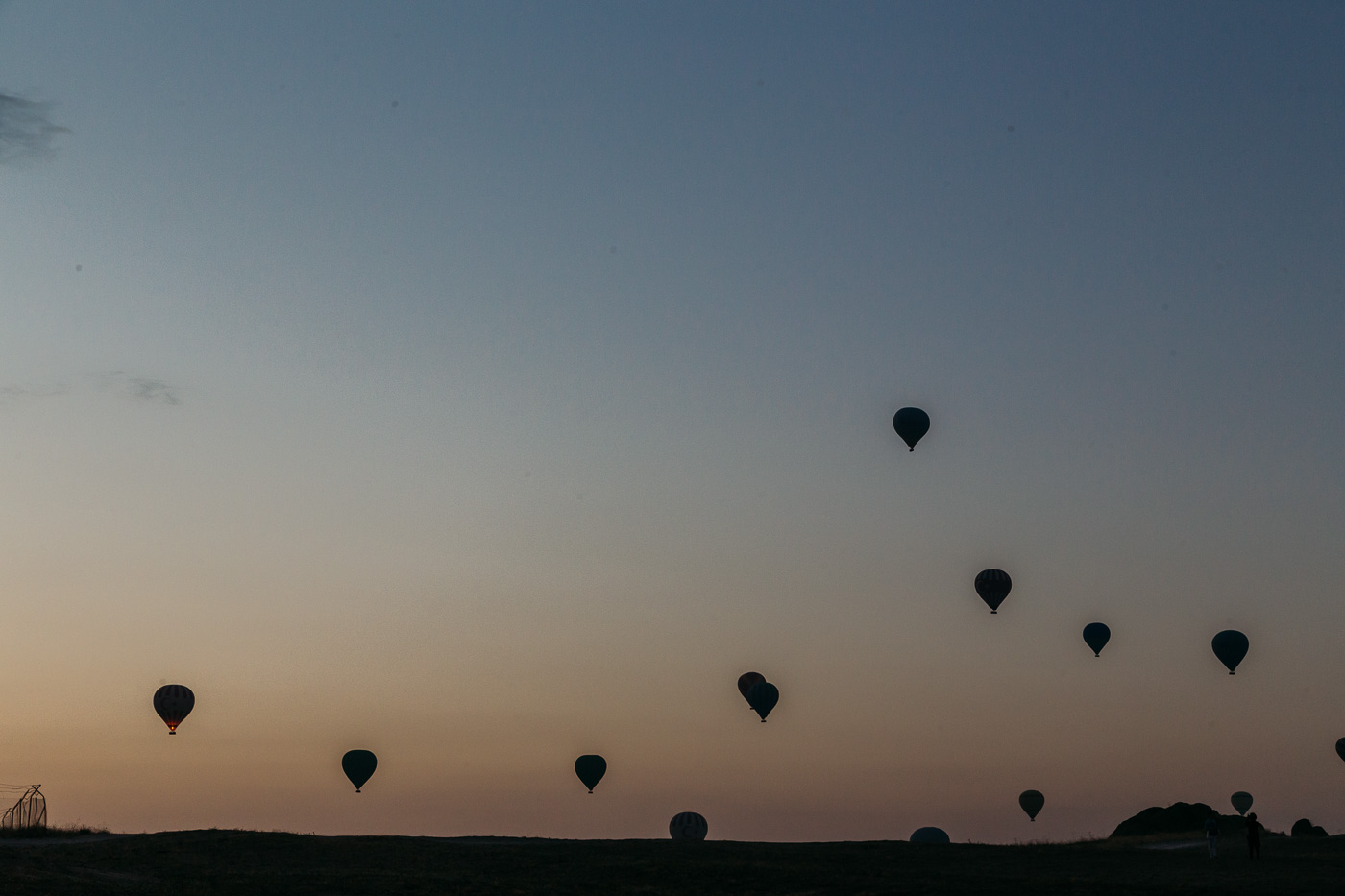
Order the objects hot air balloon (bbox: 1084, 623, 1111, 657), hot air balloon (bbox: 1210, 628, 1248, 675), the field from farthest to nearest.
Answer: hot air balloon (bbox: 1084, 623, 1111, 657) → hot air balloon (bbox: 1210, 628, 1248, 675) → the field

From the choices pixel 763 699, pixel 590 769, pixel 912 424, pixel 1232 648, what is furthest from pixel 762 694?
pixel 1232 648

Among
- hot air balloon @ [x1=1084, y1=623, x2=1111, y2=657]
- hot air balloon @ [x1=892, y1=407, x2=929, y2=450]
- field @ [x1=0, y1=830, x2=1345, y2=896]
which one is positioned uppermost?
hot air balloon @ [x1=892, y1=407, x2=929, y2=450]

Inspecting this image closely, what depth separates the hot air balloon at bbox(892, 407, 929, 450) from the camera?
224 feet

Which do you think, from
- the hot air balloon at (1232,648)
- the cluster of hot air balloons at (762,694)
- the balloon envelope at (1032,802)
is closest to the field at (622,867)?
the cluster of hot air balloons at (762,694)

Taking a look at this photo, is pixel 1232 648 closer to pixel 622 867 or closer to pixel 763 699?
pixel 763 699

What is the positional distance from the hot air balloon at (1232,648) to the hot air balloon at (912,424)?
56.6 ft

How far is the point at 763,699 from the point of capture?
75.6m

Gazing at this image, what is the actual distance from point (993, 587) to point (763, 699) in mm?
12142

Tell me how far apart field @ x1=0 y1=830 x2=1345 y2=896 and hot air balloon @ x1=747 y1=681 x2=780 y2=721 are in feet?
71.5

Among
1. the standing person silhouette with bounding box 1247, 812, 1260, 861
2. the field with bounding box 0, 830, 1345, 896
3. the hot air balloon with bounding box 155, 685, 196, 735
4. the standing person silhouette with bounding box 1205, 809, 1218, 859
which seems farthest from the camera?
the hot air balloon with bounding box 155, 685, 196, 735

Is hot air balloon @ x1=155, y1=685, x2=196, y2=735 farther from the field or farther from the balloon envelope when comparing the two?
the balloon envelope

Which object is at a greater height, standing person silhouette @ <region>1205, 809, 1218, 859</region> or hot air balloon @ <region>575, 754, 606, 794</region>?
hot air balloon @ <region>575, 754, 606, 794</region>

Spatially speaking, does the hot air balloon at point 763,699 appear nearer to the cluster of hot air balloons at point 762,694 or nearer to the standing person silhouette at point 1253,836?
the cluster of hot air balloons at point 762,694

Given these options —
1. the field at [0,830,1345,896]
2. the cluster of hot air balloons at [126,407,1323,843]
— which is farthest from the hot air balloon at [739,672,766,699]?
the field at [0,830,1345,896]
